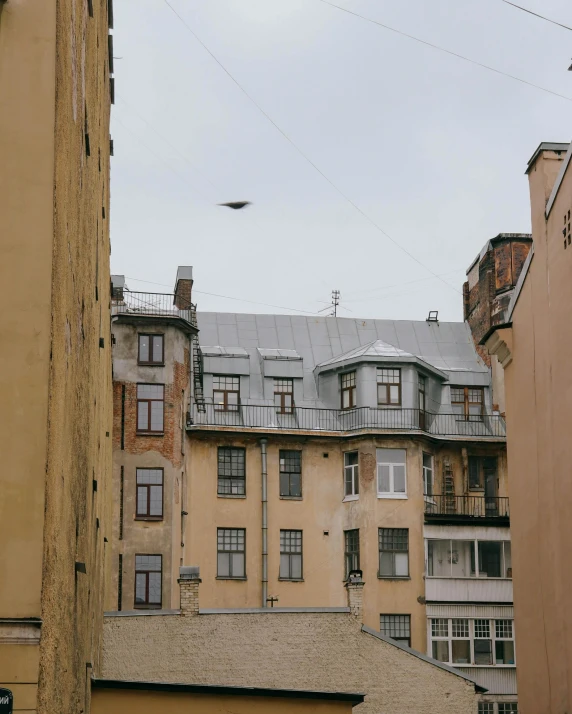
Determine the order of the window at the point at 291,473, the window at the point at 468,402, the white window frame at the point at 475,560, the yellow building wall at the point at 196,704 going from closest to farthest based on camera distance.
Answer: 1. the yellow building wall at the point at 196,704
2. the white window frame at the point at 475,560
3. the window at the point at 291,473
4. the window at the point at 468,402

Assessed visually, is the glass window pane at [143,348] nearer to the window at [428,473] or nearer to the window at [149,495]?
the window at [149,495]

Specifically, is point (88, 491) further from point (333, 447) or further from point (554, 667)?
point (333, 447)

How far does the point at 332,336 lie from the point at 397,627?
13.9 m

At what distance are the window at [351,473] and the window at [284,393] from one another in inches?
128

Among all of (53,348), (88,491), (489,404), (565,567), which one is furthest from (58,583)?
(489,404)

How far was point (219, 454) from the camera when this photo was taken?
152 ft

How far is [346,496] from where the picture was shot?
46469 millimetres

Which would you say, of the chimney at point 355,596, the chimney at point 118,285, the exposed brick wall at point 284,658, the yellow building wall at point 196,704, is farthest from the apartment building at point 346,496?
the yellow building wall at point 196,704

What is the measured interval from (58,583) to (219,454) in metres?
34.8

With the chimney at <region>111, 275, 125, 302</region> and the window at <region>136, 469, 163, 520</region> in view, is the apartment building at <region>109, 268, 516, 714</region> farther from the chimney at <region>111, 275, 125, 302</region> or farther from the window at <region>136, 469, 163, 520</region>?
the chimney at <region>111, 275, 125, 302</region>

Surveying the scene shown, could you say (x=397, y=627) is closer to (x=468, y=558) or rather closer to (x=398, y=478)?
(x=468, y=558)

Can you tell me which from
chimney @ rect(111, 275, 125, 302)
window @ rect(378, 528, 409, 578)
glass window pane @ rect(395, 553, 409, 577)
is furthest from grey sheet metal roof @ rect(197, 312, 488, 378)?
glass window pane @ rect(395, 553, 409, 577)

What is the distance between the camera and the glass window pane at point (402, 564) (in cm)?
4503

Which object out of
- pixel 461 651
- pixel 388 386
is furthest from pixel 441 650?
pixel 388 386
